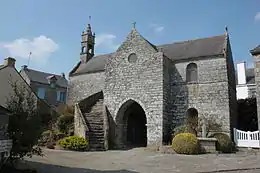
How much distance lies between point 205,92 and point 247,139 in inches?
165

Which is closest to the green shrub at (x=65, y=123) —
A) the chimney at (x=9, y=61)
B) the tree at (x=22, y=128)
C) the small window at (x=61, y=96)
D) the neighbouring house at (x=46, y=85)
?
the chimney at (x=9, y=61)

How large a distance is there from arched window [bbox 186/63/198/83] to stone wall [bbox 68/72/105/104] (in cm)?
841

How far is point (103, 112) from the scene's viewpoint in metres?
19.5

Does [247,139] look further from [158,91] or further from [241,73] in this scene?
[241,73]

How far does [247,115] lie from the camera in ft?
68.7

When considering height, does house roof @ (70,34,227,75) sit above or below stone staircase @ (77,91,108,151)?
above

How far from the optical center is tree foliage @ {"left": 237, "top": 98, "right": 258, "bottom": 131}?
20.3 m

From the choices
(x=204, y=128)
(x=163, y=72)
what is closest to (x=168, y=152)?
(x=204, y=128)

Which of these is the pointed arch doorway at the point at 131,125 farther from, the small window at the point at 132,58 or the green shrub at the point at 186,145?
the green shrub at the point at 186,145

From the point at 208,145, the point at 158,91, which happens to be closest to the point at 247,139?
the point at 208,145

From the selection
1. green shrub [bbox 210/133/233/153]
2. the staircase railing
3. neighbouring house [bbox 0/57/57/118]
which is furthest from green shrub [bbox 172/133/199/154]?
neighbouring house [bbox 0/57/57/118]

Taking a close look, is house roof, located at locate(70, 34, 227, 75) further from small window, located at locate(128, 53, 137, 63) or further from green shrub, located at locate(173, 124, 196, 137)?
green shrub, located at locate(173, 124, 196, 137)

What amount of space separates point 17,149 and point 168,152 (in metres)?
9.11

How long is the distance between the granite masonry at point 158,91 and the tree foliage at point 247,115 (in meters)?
2.13
